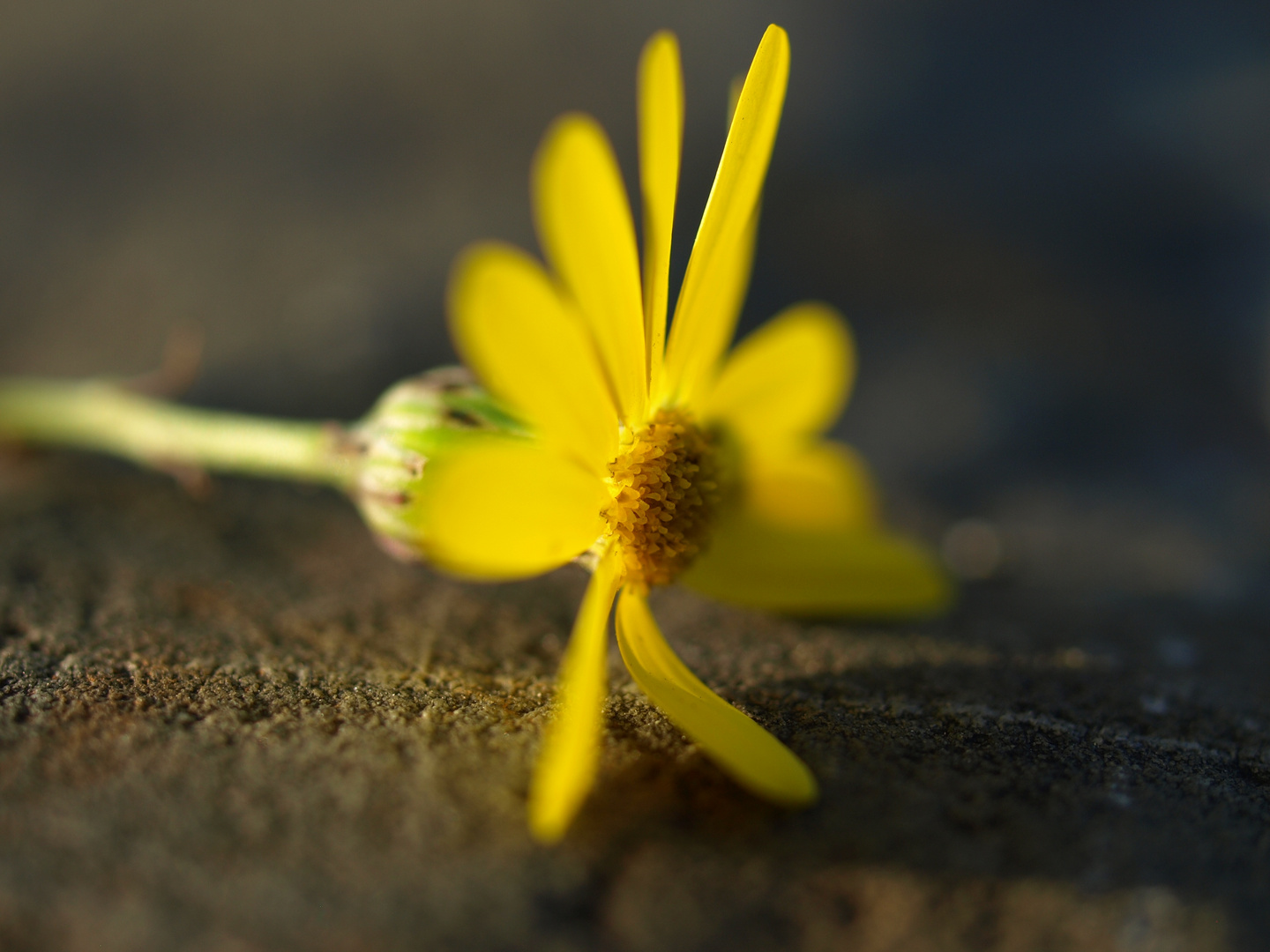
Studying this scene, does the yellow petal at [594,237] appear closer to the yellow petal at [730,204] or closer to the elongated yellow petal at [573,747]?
the yellow petal at [730,204]

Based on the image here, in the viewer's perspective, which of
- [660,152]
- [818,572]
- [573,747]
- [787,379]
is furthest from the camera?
[787,379]

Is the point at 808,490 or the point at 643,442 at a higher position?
the point at 808,490

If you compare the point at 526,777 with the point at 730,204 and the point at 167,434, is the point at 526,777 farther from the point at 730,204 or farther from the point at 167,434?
the point at 167,434

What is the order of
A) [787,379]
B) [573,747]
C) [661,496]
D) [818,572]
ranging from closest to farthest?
[573,747]
[661,496]
[818,572]
[787,379]

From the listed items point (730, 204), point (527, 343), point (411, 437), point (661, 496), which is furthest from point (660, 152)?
point (411, 437)

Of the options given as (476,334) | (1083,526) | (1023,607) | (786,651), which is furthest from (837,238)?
(476,334)

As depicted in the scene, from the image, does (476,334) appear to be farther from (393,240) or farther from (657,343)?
(393,240)
